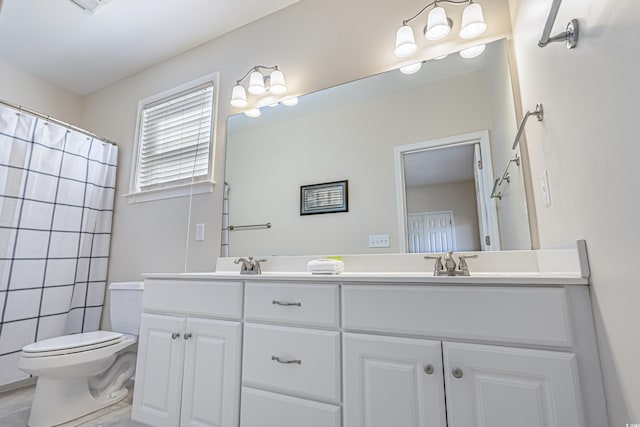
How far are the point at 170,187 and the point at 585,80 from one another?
2.36 meters

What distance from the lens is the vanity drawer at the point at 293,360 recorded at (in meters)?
1.08

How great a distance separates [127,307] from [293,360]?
153cm

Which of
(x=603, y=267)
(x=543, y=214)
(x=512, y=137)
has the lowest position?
(x=603, y=267)

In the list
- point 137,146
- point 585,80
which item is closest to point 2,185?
point 137,146

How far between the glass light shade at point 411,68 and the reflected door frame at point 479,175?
39 cm

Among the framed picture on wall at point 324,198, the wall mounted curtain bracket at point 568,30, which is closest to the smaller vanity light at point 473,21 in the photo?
the wall mounted curtain bracket at point 568,30

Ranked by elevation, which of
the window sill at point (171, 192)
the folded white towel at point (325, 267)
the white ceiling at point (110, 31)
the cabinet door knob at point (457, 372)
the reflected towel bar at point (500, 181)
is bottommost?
the cabinet door knob at point (457, 372)

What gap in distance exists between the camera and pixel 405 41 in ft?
5.11

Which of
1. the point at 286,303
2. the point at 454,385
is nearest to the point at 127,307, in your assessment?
the point at 286,303

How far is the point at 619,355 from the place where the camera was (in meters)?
0.67

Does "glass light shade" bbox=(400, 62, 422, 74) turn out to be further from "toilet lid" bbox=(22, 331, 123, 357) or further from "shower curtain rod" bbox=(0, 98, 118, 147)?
"shower curtain rod" bbox=(0, 98, 118, 147)

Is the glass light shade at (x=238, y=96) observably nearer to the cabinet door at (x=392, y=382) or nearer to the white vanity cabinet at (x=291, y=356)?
the white vanity cabinet at (x=291, y=356)

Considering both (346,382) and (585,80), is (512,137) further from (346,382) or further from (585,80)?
(346,382)

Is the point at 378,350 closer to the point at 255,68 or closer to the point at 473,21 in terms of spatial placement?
the point at 473,21
